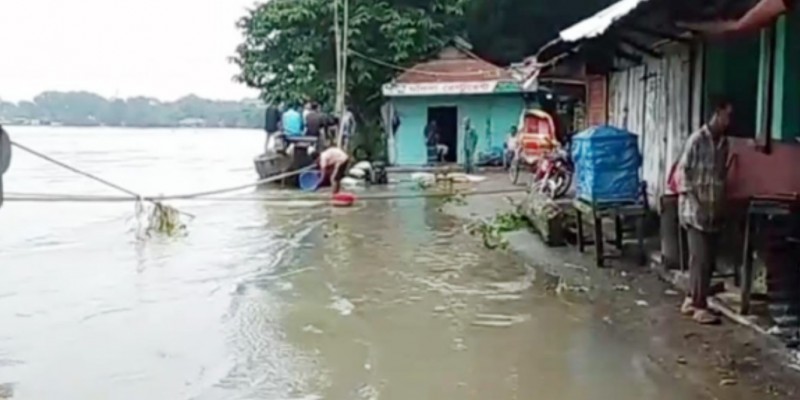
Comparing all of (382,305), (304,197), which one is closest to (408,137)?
(304,197)

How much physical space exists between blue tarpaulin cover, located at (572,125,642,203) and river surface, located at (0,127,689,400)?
119 cm

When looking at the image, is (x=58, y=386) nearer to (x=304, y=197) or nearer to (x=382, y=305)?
(x=382, y=305)

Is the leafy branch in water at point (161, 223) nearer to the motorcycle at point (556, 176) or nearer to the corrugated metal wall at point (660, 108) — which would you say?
the motorcycle at point (556, 176)

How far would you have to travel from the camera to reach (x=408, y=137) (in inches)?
1146

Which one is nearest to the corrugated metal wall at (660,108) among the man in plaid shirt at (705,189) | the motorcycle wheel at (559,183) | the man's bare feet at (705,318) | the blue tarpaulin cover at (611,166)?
the blue tarpaulin cover at (611,166)

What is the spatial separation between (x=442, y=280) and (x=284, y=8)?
19.8 metres

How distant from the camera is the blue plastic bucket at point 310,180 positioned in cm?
2169

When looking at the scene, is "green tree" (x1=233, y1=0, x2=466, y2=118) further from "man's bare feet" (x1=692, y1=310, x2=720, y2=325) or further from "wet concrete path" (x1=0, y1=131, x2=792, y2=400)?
"man's bare feet" (x1=692, y1=310, x2=720, y2=325)

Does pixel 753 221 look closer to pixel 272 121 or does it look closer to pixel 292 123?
pixel 292 123

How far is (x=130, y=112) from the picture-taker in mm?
88500

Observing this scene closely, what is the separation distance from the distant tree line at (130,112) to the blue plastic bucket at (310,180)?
167 feet

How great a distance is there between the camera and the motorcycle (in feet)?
46.4

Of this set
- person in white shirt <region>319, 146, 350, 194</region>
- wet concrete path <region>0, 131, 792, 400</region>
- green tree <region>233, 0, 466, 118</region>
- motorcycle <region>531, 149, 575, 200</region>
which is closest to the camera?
wet concrete path <region>0, 131, 792, 400</region>

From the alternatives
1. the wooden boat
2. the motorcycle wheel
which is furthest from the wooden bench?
the wooden boat
